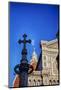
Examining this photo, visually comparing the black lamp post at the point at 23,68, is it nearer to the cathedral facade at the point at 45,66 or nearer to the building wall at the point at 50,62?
the cathedral facade at the point at 45,66

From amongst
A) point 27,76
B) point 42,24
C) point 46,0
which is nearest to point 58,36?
point 42,24

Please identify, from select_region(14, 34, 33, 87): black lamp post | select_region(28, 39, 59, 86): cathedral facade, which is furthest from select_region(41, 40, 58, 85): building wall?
select_region(14, 34, 33, 87): black lamp post

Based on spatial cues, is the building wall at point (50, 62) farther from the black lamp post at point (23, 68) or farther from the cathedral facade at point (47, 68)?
the black lamp post at point (23, 68)

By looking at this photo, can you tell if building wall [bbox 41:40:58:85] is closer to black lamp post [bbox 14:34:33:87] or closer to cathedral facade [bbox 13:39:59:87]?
cathedral facade [bbox 13:39:59:87]

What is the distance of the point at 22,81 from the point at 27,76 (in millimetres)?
60

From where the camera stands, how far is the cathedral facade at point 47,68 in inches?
67.8

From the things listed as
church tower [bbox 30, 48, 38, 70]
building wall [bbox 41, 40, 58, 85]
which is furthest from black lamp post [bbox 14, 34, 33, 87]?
building wall [bbox 41, 40, 58, 85]

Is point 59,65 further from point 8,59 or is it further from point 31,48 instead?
point 8,59

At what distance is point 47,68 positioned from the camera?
175 centimetres

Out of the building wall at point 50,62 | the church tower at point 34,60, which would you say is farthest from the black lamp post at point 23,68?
the building wall at point 50,62

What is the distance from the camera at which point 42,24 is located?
1.76 m

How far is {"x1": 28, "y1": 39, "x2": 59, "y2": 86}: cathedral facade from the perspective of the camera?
1.72 meters

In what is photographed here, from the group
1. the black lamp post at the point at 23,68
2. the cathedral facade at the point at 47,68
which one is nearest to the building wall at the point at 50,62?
the cathedral facade at the point at 47,68

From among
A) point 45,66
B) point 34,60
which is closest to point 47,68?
point 45,66
